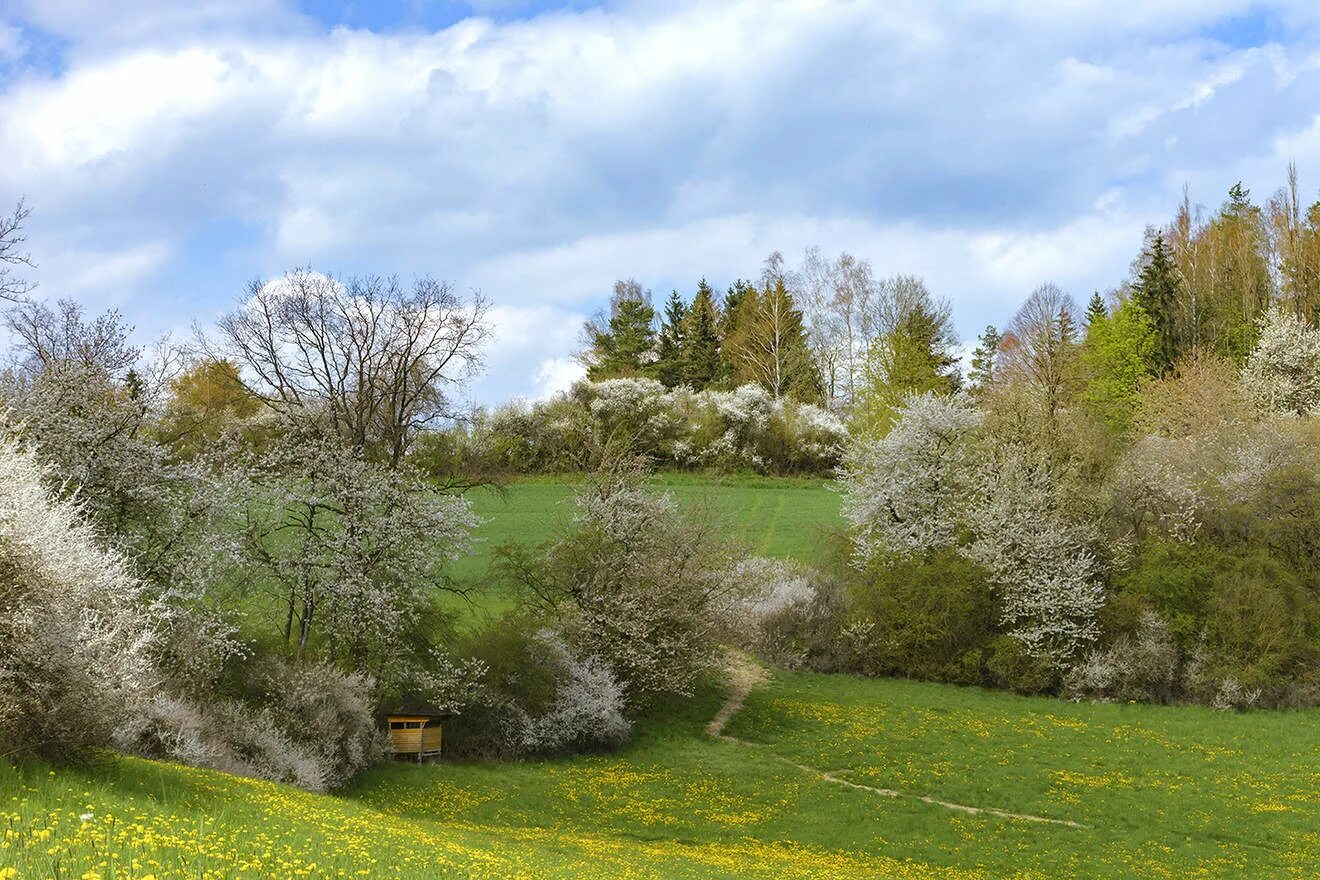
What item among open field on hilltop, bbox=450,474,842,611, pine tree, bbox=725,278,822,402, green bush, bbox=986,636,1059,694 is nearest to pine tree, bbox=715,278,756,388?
pine tree, bbox=725,278,822,402

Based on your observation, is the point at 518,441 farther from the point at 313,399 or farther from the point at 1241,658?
the point at 1241,658

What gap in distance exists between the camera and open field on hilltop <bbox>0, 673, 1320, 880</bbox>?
11.8 m

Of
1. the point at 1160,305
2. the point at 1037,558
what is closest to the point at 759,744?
the point at 1037,558

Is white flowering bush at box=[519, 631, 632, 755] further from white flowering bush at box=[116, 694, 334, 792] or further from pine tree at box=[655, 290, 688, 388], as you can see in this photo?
pine tree at box=[655, 290, 688, 388]

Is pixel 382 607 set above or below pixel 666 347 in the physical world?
below

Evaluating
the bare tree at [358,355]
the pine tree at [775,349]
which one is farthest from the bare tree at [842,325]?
the bare tree at [358,355]

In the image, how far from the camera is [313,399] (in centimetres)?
3678

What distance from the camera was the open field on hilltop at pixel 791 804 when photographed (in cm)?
1182

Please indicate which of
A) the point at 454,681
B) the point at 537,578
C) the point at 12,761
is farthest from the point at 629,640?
the point at 12,761

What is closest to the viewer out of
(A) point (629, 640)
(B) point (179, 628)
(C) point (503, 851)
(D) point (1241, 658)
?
(C) point (503, 851)

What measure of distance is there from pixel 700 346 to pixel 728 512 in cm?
4388

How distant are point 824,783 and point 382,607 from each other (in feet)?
45.7

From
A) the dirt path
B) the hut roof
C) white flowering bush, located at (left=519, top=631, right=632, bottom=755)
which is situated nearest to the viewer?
the dirt path

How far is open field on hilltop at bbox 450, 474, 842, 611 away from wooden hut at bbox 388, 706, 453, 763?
12086 mm
